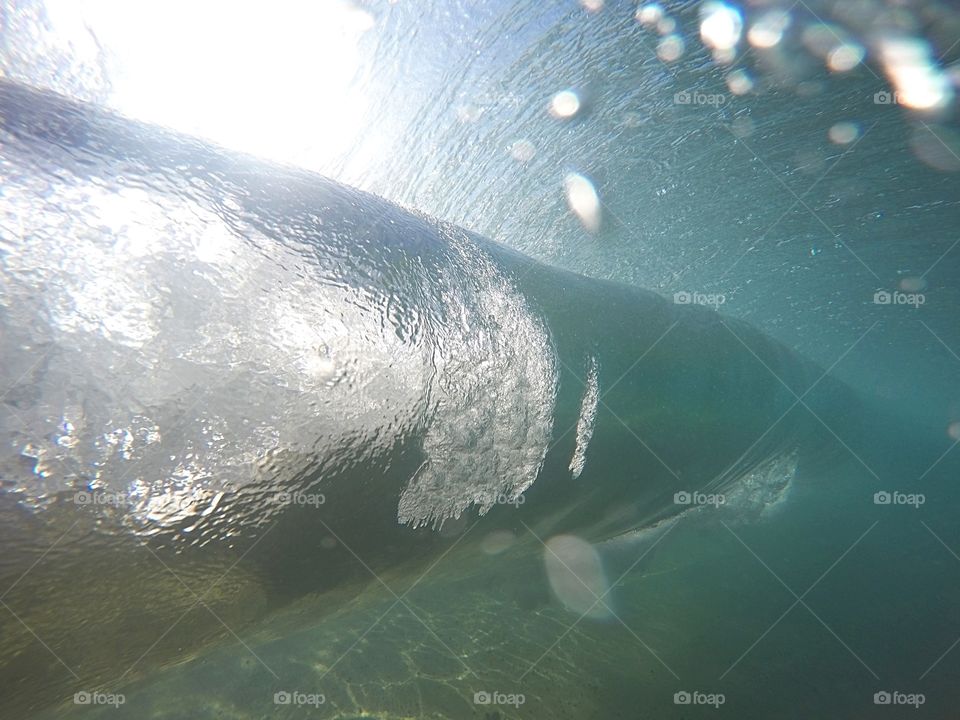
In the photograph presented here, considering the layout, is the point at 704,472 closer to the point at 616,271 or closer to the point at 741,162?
the point at 741,162

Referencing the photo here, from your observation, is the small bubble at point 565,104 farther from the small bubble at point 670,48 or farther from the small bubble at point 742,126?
the small bubble at point 742,126

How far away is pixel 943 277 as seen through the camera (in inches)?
379

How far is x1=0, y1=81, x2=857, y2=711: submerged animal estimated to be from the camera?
3.13ft

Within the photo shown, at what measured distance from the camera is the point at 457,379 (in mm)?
1828

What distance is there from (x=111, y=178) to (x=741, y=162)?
7.45 m

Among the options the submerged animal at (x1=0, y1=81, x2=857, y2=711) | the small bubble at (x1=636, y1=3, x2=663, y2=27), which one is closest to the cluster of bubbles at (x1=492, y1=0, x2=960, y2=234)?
the small bubble at (x1=636, y1=3, x2=663, y2=27)

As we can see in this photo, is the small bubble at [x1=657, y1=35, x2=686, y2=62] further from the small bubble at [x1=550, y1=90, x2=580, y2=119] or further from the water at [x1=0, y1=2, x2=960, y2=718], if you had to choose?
the small bubble at [x1=550, y1=90, x2=580, y2=119]

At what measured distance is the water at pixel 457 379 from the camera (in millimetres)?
1055

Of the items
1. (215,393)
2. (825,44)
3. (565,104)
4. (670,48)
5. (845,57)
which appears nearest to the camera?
(215,393)

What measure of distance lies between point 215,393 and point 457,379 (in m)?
0.90

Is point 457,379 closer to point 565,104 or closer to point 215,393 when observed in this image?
point 215,393

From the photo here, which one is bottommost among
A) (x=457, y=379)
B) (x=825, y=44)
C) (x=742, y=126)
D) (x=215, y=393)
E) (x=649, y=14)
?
(x=215, y=393)

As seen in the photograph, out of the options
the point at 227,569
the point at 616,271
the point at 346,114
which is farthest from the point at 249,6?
the point at 616,271

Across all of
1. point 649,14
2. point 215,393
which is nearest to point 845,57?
point 649,14
